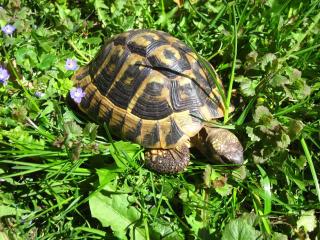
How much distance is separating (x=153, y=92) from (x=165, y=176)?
637 millimetres

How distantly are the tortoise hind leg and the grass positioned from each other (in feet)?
0.27

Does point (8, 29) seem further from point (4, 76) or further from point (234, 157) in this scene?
point (234, 157)

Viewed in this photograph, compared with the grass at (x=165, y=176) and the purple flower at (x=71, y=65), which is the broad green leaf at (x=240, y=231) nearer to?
the grass at (x=165, y=176)

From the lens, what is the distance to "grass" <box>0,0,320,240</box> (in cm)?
313

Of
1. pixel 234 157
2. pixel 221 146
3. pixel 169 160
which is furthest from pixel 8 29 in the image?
pixel 234 157

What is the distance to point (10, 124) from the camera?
10.9 feet

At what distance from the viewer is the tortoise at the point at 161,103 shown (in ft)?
→ 10.9

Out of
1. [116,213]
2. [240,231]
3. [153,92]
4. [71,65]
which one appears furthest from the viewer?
[71,65]

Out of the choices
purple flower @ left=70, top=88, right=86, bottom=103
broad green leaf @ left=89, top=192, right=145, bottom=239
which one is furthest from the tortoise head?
purple flower @ left=70, top=88, right=86, bottom=103

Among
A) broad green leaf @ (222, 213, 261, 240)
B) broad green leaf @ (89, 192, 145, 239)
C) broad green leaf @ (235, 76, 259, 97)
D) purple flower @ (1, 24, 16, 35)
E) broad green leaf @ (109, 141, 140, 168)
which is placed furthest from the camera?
purple flower @ (1, 24, 16, 35)

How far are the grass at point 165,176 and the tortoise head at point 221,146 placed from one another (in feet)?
0.27

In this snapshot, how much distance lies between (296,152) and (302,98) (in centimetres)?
44

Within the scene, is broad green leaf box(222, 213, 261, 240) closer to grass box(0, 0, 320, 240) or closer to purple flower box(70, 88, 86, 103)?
grass box(0, 0, 320, 240)

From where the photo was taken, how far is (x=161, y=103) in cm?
335
